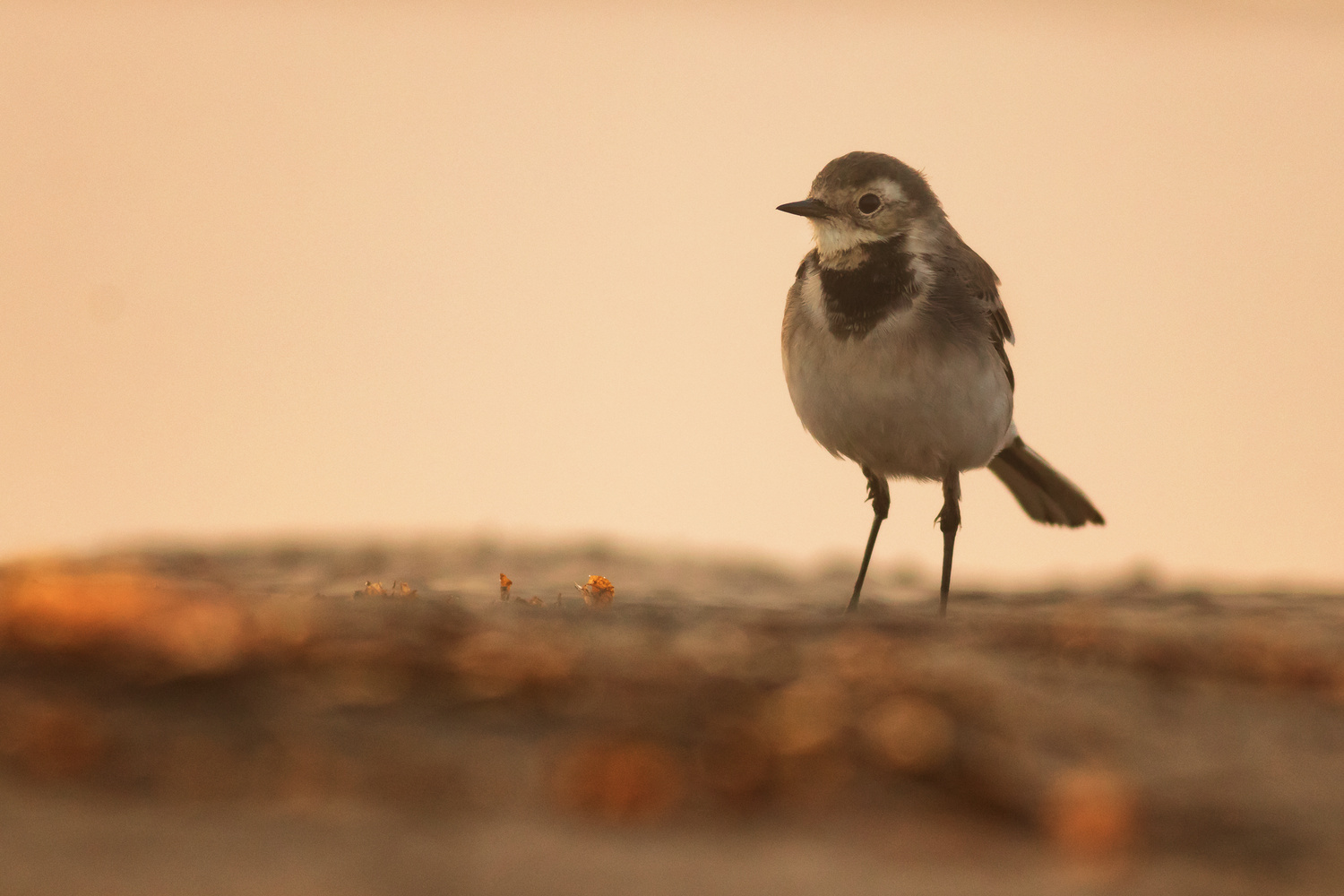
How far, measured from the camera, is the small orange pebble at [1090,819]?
227 cm

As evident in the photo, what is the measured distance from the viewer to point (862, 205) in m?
5.34

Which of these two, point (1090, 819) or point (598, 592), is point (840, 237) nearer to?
point (598, 592)

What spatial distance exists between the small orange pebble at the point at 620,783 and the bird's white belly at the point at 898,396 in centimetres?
280

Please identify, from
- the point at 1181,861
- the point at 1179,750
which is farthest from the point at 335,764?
the point at 1179,750

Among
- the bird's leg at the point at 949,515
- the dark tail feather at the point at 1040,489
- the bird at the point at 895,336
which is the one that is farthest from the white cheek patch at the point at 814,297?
the dark tail feather at the point at 1040,489

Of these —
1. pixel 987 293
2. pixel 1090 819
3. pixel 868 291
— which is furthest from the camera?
pixel 987 293

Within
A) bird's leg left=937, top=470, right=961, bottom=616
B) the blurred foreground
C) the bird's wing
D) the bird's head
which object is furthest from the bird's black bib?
the blurred foreground

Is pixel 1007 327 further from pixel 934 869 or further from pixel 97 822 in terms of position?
pixel 97 822

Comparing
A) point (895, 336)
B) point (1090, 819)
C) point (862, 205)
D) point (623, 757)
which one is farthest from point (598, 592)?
point (1090, 819)

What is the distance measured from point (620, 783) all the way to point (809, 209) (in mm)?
3441

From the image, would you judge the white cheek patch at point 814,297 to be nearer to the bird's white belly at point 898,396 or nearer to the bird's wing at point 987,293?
the bird's white belly at point 898,396

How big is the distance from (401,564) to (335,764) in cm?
442

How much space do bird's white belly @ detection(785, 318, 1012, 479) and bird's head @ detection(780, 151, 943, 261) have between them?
0.48 metres

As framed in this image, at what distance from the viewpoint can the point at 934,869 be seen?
2.14 m
